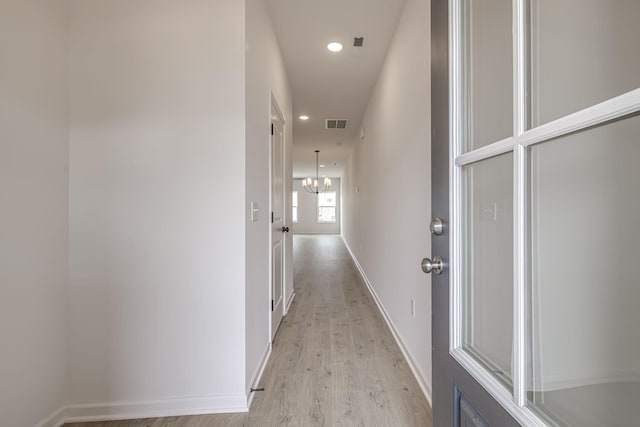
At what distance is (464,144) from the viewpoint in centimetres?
90

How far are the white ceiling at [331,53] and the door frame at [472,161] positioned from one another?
1.72 m

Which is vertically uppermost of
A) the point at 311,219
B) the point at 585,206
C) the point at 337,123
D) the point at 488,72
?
the point at 337,123

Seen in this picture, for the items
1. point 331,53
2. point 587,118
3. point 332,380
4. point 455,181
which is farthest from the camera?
point 331,53

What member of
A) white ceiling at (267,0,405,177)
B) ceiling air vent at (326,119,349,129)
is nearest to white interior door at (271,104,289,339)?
white ceiling at (267,0,405,177)

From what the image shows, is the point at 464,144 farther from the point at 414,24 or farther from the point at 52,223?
the point at 52,223

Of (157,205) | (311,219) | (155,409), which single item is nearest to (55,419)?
(155,409)

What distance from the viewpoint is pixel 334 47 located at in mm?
3053

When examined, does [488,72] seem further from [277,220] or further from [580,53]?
[277,220]

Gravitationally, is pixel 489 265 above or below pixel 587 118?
below

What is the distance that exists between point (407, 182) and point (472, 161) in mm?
1509

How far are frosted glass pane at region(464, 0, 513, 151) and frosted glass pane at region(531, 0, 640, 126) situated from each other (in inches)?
2.7

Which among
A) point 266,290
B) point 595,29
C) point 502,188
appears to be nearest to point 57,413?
point 266,290

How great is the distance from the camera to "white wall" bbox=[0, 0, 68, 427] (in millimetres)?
1387

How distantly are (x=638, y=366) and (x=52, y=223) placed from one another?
89.0 inches
